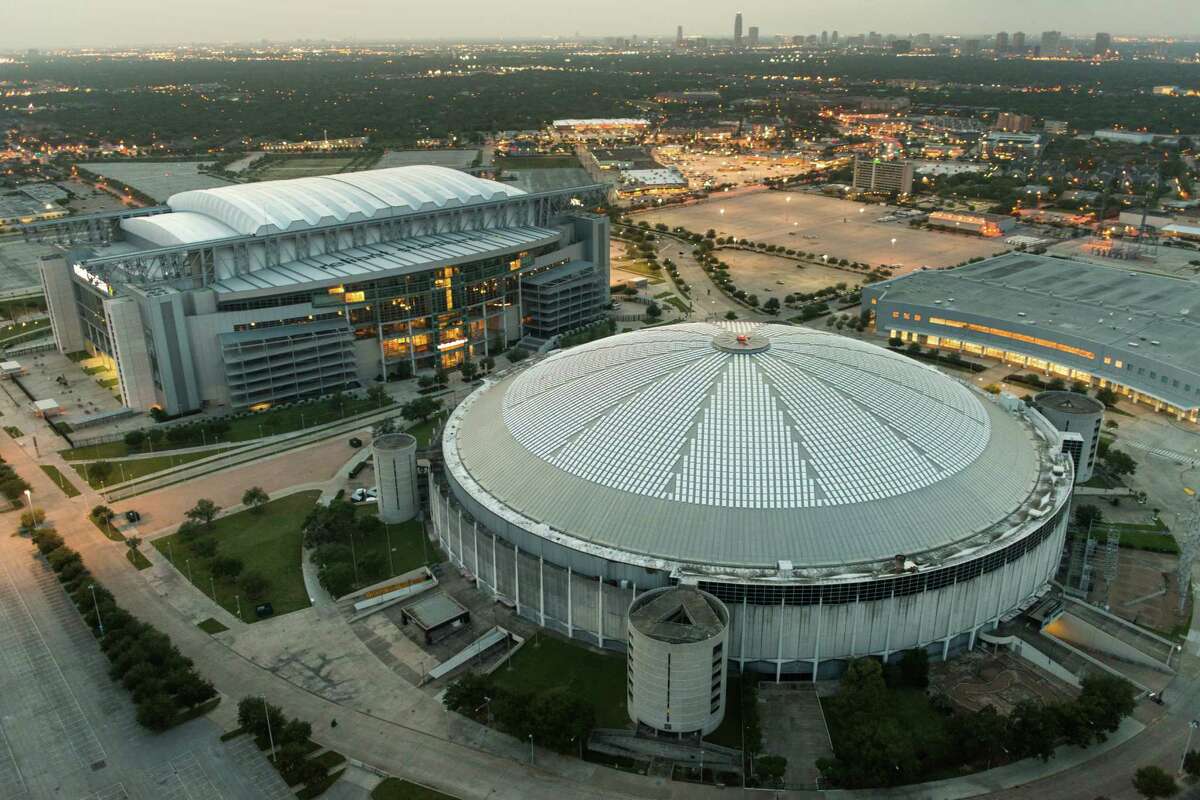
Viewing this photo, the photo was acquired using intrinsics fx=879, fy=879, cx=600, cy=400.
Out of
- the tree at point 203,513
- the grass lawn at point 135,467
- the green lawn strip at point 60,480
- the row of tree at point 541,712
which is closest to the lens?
the row of tree at point 541,712

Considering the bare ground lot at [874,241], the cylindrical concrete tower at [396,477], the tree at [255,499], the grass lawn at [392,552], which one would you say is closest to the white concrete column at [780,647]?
the grass lawn at [392,552]

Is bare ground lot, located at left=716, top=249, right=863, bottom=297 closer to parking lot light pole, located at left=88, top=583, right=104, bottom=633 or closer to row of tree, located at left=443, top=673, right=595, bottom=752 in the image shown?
row of tree, located at left=443, top=673, right=595, bottom=752

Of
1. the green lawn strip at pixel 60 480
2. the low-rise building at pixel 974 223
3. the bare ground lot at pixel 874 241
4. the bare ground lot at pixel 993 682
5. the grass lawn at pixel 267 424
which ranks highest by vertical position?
the low-rise building at pixel 974 223

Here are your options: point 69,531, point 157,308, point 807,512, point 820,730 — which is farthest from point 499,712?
point 157,308

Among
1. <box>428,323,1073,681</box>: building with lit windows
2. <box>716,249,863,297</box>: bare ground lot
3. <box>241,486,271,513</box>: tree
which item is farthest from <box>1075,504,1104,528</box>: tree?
<box>716,249,863,297</box>: bare ground lot

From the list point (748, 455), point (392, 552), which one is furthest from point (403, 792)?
point (748, 455)

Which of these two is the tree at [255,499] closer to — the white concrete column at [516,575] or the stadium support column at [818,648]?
the white concrete column at [516,575]
